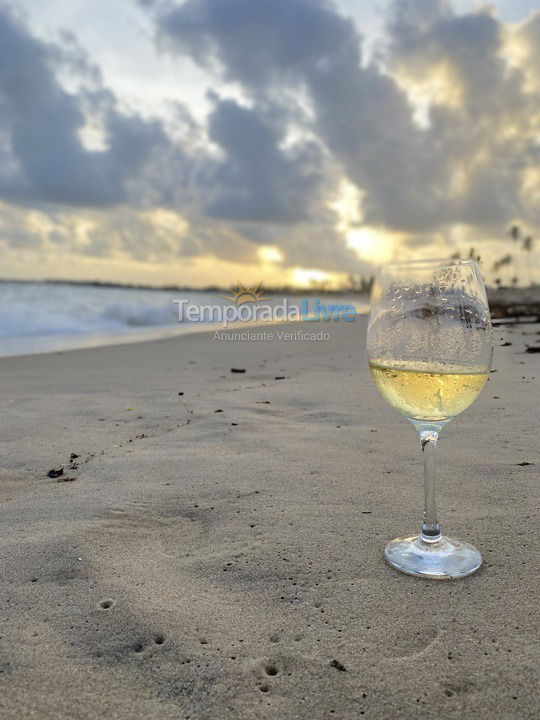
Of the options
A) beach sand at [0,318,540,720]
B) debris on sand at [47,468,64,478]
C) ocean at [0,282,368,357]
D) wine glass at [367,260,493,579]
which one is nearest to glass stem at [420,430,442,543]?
wine glass at [367,260,493,579]

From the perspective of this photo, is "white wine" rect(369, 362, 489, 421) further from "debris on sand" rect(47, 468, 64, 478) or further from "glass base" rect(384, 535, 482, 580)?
"debris on sand" rect(47, 468, 64, 478)

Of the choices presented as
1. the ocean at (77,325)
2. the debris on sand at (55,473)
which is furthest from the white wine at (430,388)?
the ocean at (77,325)

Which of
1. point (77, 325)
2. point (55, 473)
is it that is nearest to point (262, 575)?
point (55, 473)

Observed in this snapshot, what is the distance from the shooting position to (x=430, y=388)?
4.69 ft

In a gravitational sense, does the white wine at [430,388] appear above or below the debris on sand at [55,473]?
above

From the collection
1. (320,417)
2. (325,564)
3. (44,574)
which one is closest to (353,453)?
(320,417)

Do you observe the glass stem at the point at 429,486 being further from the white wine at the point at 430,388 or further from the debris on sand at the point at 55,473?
the debris on sand at the point at 55,473

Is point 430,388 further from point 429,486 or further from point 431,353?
point 429,486

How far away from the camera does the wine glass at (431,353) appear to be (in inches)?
55.8

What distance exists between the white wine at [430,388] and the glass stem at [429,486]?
66 mm

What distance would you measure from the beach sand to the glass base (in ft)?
0.12

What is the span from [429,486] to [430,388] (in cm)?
30

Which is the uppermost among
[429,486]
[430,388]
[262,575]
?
[430,388]

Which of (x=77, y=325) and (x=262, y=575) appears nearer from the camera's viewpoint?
(x=262, y=575)
